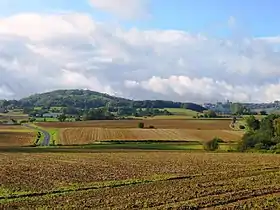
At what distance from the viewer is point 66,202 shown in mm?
20734

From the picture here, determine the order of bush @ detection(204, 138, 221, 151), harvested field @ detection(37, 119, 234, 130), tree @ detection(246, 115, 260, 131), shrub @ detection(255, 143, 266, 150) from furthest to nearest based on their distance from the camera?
harvested field @ detection(37, 119, 234, 130) < tree @ detection(246, 115, 260, 131) < bush @ detection(204, 138, 221, 151) < shrub @ detection(255, 143, 266, 150)

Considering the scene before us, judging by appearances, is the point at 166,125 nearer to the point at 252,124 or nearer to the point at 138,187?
the point at 252,124

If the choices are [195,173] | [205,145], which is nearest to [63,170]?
[195,173]

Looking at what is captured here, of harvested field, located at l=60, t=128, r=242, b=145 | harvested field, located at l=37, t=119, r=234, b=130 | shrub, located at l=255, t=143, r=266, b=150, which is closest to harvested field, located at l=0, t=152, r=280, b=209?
shrub, located at l=255, t=143, r=266, b=150

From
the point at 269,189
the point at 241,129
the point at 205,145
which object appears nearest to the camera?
the point at 269,189

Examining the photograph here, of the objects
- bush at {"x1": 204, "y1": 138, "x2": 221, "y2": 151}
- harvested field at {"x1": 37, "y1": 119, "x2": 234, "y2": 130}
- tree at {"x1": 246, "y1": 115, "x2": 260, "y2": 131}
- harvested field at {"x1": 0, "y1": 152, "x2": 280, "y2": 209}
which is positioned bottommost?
bush at {"x1": 204, "y1": 138, "x2": 221, "y2": 151}

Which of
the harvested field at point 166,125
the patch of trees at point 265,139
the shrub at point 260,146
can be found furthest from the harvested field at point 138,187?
the harvested field at point 166,125

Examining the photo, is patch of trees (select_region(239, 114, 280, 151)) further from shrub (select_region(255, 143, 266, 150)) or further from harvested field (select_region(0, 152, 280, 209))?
harvested field (select_region(0, 152, 280, 209))

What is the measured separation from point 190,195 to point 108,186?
550cm

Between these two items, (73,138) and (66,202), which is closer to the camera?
(66,202)

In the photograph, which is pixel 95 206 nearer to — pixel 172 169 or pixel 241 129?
pixel 172 169

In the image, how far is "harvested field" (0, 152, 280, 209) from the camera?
20.5 m

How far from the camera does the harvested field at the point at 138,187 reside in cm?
2053

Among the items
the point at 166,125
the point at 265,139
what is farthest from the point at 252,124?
the point at 166,125
